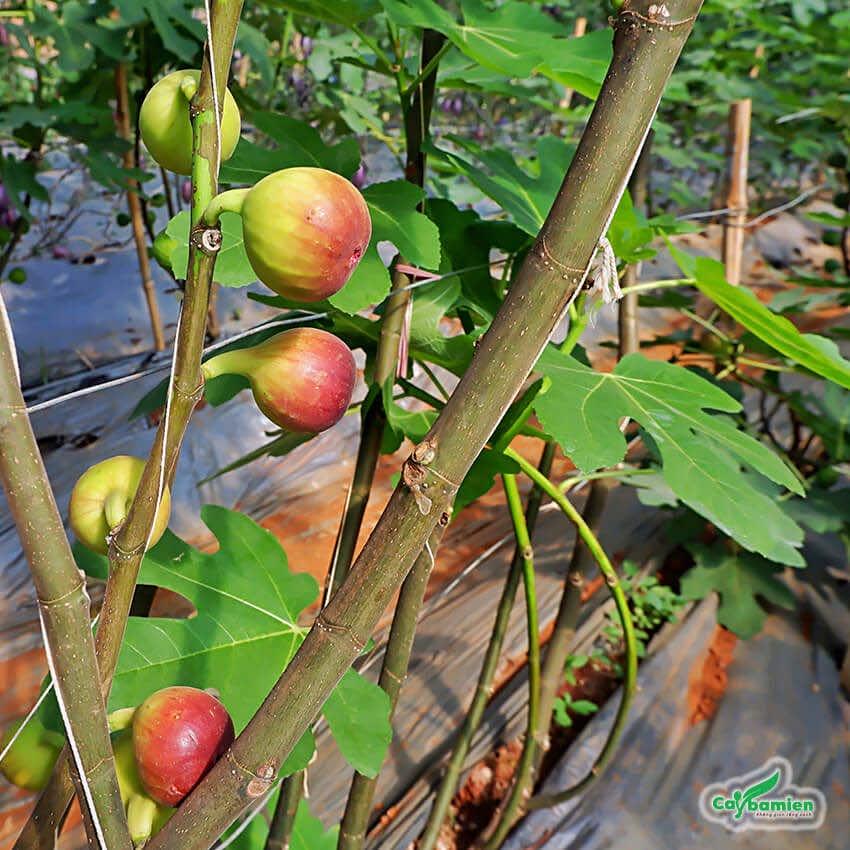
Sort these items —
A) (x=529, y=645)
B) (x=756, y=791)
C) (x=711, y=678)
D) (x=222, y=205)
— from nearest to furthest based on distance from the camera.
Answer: (x=222, y=205) → (x=529, y=645) → (x=756, y=791) → (x=711, y=678)

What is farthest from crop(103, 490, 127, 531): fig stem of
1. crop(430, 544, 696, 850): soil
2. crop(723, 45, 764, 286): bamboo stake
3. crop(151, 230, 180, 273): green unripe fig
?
crop(723, 45, 764, 286): bamboo stake

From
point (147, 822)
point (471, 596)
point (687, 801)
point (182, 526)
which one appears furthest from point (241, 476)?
point (147, 822)

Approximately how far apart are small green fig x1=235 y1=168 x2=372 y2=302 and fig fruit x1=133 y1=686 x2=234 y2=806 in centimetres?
16

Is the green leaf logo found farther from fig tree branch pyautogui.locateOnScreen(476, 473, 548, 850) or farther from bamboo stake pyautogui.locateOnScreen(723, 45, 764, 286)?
bamboo stake pyautogui.locateOnScreen(723, 45, 764, 286)

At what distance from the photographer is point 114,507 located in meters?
0.27

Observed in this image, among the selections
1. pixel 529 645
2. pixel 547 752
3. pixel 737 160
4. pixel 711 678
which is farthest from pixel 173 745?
pixel 737 160

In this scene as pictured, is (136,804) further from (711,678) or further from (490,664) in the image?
(711,678)

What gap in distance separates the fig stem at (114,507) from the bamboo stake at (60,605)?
1.6 inches

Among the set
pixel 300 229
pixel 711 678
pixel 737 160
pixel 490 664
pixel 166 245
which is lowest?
pixel 711 678

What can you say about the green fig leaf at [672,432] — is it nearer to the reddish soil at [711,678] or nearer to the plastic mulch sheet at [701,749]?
the plastic mulch sheet at [701,749]

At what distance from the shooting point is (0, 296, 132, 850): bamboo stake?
200 mm

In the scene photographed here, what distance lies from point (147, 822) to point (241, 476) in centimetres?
159

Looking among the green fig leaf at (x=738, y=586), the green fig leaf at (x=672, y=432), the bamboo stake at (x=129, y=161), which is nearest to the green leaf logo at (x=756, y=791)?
the green fig leaf at (x=738, y=586)

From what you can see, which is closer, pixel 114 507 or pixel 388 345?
pixel 114 507
